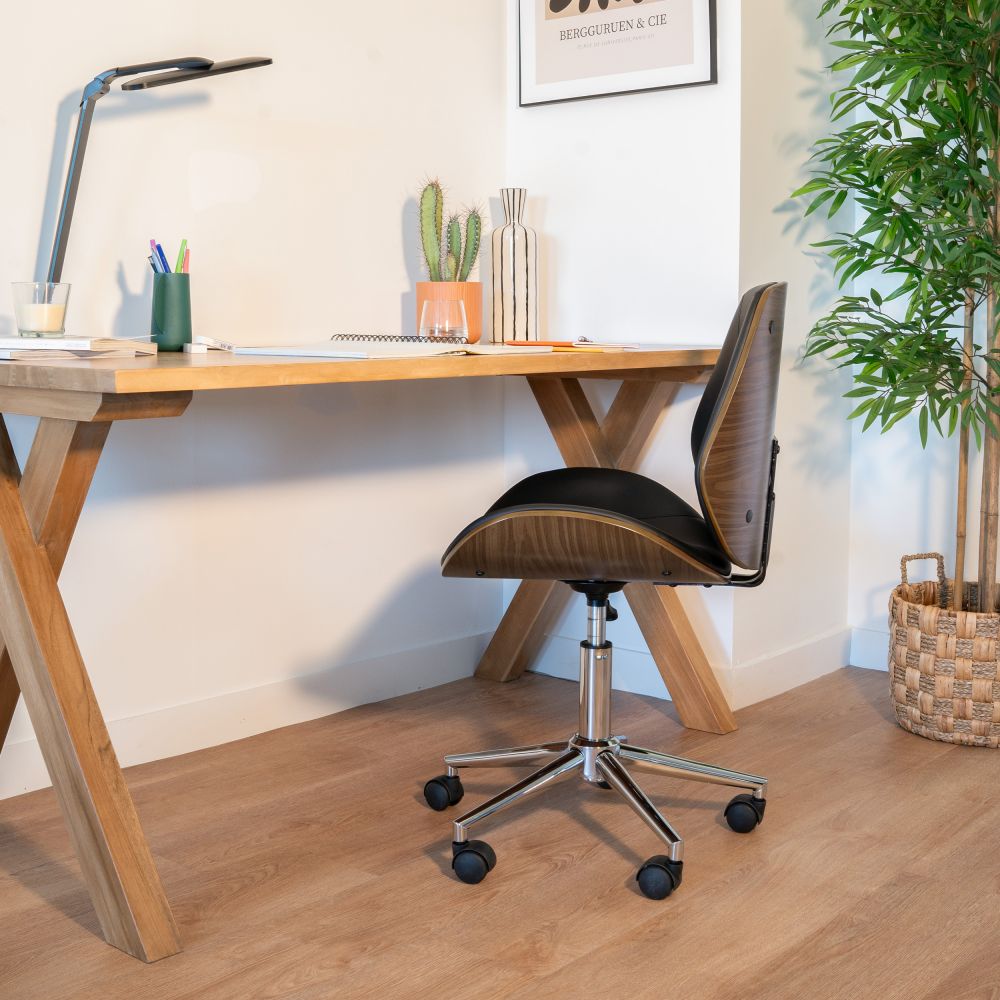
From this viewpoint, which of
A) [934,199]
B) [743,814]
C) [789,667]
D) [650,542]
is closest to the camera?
[650,542]

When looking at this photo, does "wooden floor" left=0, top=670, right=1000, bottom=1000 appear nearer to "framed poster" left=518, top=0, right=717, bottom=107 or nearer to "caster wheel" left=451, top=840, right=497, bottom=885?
"caster wheel" left=451, top=840, right=497, bottom=885

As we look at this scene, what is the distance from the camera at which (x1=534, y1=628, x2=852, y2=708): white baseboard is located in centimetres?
283

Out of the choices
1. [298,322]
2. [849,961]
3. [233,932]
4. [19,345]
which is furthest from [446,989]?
[298,322]

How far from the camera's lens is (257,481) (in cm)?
261

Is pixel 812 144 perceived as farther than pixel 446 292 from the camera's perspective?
Yes

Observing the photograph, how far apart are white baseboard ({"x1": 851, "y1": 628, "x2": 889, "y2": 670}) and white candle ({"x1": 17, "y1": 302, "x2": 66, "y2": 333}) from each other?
207cm

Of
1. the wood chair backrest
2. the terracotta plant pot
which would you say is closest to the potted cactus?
the terracotta plant pot

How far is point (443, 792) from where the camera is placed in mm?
2191

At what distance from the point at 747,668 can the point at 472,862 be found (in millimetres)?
1131

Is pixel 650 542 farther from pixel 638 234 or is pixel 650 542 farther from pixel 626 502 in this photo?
pixel 638 234

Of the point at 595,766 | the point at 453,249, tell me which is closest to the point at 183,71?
the point at 453,249

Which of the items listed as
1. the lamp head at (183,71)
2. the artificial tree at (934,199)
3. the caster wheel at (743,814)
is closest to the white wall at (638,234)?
Result: the artificial tree at (934,199)

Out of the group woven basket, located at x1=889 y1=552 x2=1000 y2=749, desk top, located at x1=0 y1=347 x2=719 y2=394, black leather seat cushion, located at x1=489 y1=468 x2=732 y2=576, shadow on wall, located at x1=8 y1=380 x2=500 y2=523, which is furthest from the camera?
woven basket, located at x1=889 y1=552 x2=1000 y2=749

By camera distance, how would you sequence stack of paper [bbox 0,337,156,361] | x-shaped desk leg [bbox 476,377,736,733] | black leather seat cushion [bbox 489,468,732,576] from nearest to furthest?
stack of paper [bbox 0,337,156,361] < black leather seat cushion [bbox 489,468,732,576] < x-shaped desk leg [bbox 476,377,736,733]
